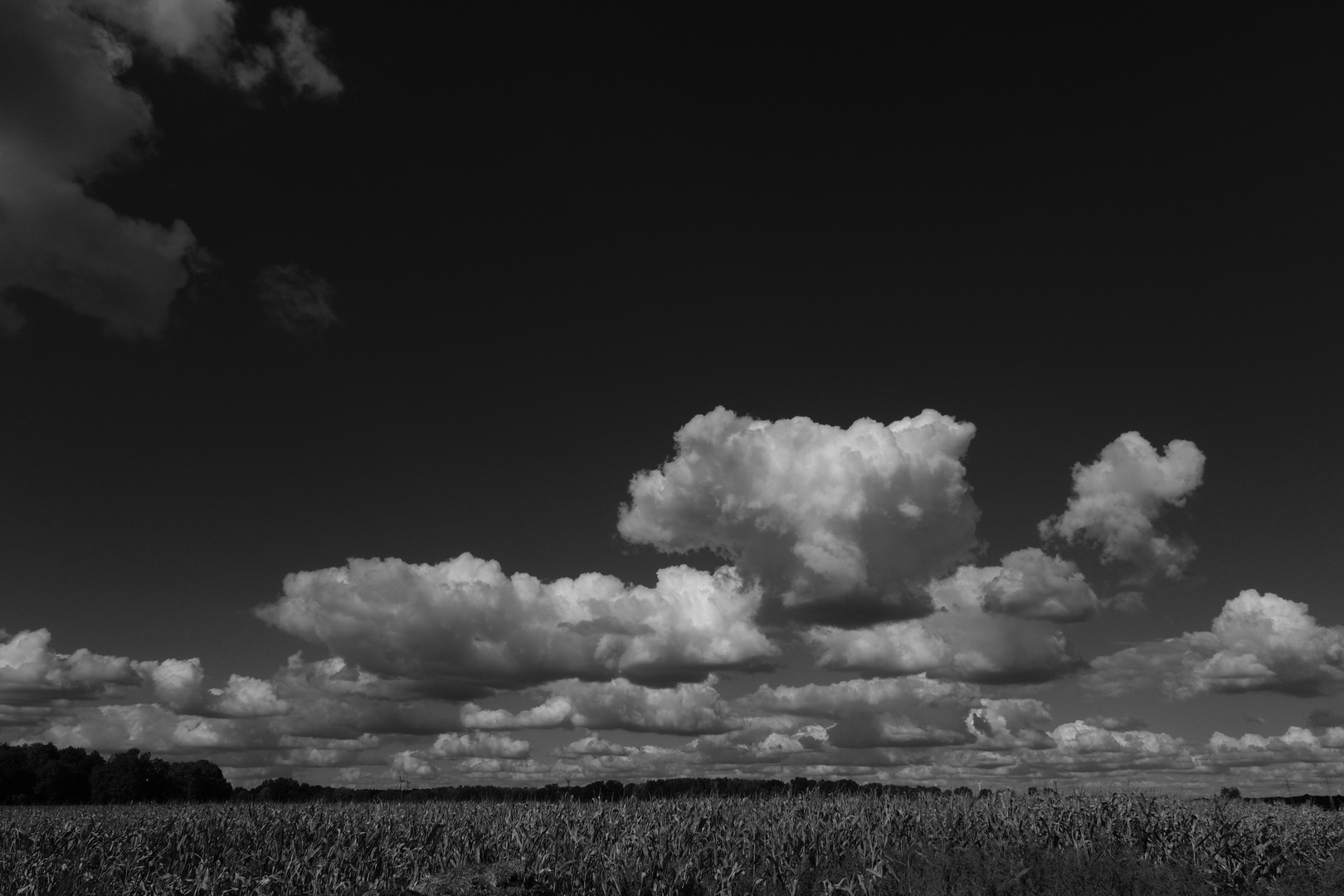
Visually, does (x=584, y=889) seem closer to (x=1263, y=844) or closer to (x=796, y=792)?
(x=796, y=792)

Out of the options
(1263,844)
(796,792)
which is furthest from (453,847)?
(1263,844)

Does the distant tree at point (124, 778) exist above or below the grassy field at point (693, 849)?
below

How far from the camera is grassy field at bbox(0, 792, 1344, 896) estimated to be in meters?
26.1

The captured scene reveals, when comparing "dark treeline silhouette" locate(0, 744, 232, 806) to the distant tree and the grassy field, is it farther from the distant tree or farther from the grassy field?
the grassy field

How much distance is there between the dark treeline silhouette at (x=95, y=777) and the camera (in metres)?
108

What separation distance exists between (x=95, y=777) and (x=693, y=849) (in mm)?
121166

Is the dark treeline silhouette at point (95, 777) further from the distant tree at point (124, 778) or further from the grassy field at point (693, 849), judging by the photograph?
the grassy field at point (693, 849)

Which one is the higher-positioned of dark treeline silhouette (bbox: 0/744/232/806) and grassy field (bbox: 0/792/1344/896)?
grassy field (bbox: 0/792/1344/896)

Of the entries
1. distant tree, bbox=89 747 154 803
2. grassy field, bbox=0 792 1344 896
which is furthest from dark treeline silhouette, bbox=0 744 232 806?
grassy field, bbox=0 792 1344 896

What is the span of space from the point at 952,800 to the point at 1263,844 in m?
12.9

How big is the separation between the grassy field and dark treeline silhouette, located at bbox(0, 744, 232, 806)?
80.7 meters

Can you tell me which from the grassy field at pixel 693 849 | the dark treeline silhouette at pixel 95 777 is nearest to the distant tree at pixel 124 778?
the dark treeline silhouette at pixel 95 777

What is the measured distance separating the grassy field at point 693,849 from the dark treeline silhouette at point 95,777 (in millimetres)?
80701

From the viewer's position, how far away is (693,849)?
104ft
